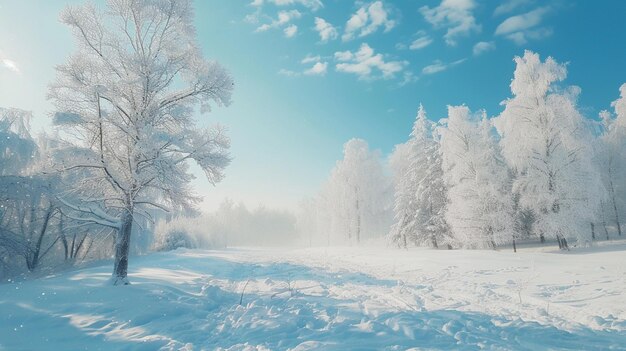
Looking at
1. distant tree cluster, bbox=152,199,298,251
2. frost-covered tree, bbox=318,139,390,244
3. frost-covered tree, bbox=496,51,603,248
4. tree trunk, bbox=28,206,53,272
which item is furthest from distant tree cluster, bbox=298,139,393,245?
distant tree cluster, bbox=152,199,298,251

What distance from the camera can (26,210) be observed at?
1670 centimetres

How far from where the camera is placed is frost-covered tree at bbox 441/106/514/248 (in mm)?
22922

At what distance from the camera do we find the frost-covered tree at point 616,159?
32.0 meters

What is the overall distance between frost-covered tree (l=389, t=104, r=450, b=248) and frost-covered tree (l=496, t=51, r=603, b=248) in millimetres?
7383

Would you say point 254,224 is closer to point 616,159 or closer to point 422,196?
point 422,196

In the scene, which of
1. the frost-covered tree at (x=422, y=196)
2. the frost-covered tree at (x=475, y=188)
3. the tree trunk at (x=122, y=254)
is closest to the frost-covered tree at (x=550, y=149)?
the frost-covered tree at (x=475, y=188)

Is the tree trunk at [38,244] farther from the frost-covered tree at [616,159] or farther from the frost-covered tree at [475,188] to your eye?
the frost-covered tree at [616,159]

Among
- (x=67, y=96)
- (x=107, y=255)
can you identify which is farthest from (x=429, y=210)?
(x=107, y=255)

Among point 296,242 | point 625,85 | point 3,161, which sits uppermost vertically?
point 625,85

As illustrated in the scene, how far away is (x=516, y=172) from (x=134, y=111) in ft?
87.7

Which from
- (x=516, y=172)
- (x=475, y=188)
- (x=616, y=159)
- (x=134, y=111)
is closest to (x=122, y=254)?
(x=134, y=111)

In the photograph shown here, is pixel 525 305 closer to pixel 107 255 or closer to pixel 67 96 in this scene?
pixel 67 96

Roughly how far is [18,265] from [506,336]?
2002 cm

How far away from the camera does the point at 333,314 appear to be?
6.60m
